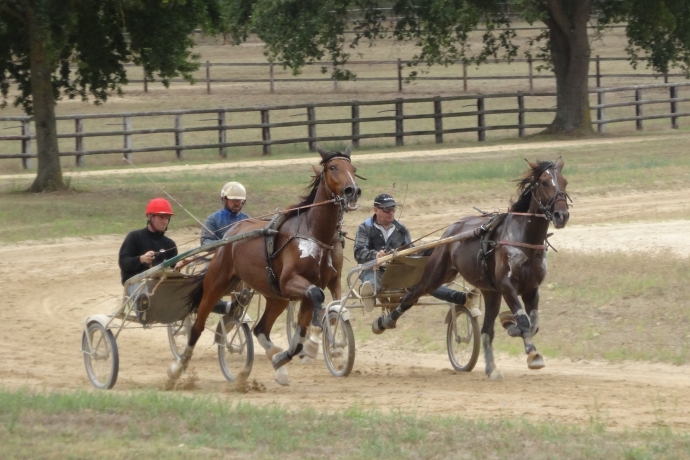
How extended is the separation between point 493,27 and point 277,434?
25.2 meters

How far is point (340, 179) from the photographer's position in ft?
30.5

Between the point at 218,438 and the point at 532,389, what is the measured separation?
3.35 metres

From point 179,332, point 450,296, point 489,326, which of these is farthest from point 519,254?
point 179,332

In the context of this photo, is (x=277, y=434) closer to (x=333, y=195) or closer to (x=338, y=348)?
(x=333, y=195)

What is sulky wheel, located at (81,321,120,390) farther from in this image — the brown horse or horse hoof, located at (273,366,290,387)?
the brown horse

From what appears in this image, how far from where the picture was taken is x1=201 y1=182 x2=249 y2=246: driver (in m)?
10.9

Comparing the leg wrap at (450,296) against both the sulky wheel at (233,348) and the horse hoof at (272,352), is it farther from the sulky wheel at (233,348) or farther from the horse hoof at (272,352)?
the sulky wheel at (233,348)

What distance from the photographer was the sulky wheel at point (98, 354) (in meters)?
9.88

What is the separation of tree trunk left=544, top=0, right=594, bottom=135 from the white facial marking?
75.3 feet

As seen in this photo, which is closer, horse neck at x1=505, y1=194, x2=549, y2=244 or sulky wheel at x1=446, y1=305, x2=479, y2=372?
horse neck at x1=505, y1=194, x2=549, y2=244

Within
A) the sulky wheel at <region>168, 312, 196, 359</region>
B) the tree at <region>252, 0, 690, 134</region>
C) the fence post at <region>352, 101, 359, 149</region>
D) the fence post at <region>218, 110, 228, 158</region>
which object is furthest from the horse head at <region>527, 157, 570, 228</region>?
the fence post at <region>352, 101, 359, 149</region>

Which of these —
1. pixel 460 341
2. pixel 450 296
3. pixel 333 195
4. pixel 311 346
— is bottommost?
pixel 460 341

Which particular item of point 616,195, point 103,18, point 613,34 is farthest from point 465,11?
point 613,34

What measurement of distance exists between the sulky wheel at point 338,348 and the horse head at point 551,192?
6.54ft
